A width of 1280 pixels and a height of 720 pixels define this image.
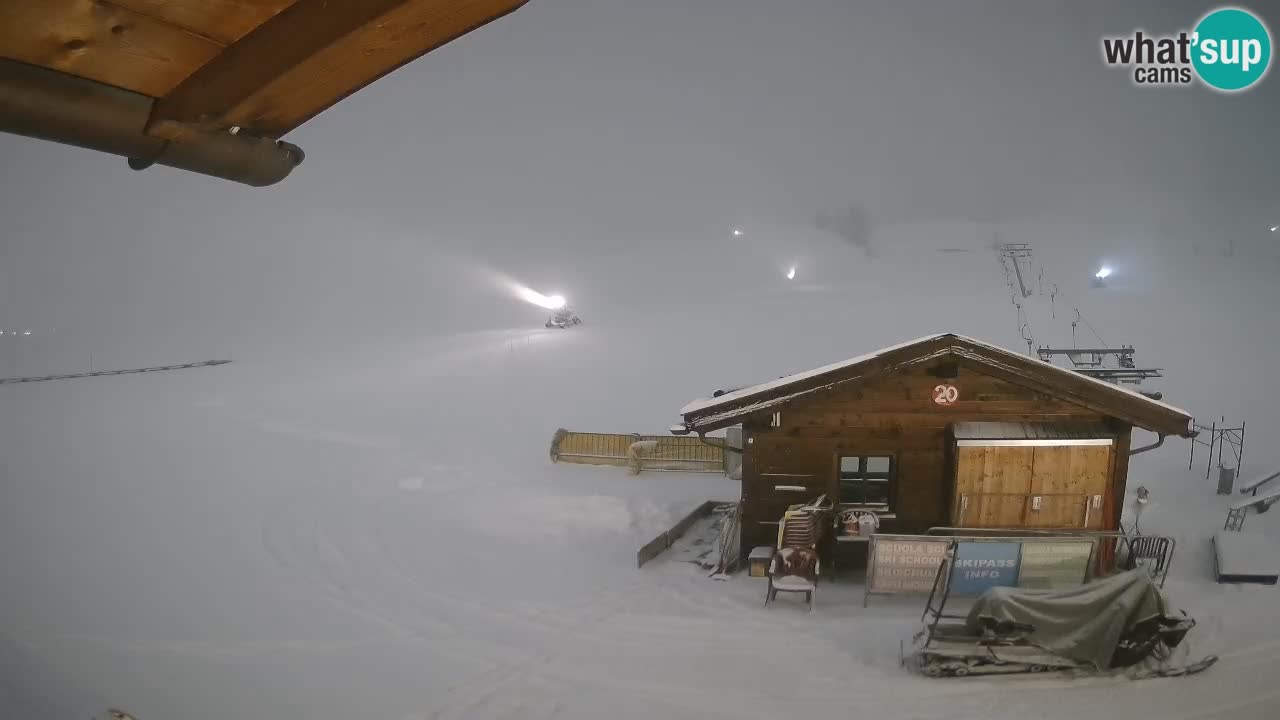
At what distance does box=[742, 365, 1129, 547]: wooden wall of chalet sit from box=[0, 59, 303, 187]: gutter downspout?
475 inches

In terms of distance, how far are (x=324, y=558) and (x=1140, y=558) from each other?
17.7m

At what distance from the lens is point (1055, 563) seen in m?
10.3

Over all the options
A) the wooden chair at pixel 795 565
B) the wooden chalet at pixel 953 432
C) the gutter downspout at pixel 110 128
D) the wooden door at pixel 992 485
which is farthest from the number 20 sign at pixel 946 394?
the gutter downspout at pixel 110 128

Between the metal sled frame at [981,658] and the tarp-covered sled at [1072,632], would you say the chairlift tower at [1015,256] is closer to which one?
the tarp-covered sled at [1072,632]

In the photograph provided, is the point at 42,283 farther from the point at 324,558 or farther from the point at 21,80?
the point at 21,80

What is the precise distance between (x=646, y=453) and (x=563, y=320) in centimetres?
3513

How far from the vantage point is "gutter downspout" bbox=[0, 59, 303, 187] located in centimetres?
196

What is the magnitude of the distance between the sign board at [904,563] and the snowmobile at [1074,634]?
2.04m

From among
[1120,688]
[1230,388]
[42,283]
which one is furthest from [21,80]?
[42,283]

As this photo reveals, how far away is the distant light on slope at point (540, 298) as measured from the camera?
6974cm

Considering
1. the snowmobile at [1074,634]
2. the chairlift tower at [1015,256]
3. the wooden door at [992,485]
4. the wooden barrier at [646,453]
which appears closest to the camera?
the snowmobile at [1074,634]

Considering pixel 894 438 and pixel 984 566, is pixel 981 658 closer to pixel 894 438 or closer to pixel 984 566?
pixel 984 566

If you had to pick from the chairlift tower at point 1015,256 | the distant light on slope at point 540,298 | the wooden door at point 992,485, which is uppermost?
the chairlift tower at point 1015,256

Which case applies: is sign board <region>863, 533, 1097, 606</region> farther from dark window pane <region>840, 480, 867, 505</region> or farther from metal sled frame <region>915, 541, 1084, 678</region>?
dark window pane <region>840, 480, 867, 505</region>
